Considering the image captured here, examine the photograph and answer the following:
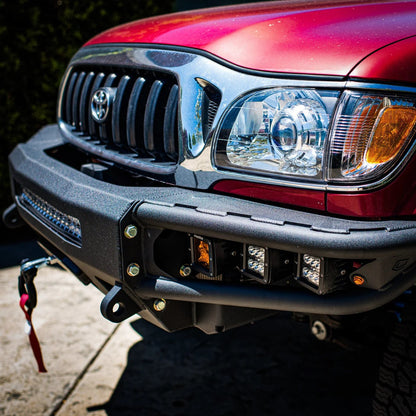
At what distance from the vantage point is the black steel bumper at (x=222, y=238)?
1.34 m

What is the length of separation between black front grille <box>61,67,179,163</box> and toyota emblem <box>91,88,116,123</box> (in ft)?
0.06

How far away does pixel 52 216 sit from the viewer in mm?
2043

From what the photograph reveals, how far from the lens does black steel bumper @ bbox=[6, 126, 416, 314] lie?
52.9 inches

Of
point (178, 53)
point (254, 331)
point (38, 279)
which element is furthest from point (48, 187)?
point (38, 279)

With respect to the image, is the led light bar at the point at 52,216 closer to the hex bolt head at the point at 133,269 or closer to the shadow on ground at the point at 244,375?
the hex bolt head at the point at 133,269

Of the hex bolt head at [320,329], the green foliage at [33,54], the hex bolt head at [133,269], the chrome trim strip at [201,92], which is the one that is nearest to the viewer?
the chrome trim strip at [201,92]

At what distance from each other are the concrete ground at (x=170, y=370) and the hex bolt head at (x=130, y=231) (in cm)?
114

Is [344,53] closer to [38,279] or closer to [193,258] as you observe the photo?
[193,258]

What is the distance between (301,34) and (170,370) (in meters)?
1.81

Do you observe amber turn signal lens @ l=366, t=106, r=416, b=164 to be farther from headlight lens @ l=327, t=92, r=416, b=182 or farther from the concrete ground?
the concrete ground

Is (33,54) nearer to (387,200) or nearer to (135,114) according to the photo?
(135,114)

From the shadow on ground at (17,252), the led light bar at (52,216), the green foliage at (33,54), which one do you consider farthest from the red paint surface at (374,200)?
the green foliage at (33,54)

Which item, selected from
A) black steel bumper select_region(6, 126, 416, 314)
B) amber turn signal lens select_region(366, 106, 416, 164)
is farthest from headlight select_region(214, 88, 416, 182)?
black steel bumper select_region(6, 126, 416, 314)

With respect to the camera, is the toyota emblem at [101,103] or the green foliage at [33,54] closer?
the toyota emblem at [101,103]
